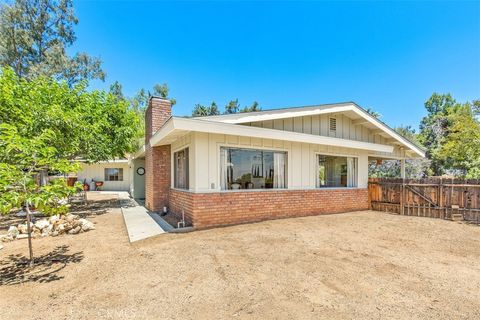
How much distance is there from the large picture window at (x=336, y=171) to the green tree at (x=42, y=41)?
22.8 m

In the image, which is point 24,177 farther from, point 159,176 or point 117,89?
point 117,89

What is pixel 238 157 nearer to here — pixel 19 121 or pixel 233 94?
pixel 19 121

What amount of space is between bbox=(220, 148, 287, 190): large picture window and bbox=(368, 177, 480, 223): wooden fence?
17.0 feet

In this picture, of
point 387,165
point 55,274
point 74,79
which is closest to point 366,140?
point 55,274

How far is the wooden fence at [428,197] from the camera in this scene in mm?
8211

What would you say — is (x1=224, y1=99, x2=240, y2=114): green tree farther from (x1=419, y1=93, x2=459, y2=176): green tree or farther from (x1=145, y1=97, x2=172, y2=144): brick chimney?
(x1=145, y1=97, x2=172, y2=144): brick chimney

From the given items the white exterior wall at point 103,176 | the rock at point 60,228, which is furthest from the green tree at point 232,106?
the rock at point 60,228

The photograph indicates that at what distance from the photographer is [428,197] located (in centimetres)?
901

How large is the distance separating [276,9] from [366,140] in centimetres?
782

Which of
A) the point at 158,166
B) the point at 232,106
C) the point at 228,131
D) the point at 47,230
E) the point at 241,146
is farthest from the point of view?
the point at 232,106

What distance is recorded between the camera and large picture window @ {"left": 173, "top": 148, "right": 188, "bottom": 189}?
751 cm

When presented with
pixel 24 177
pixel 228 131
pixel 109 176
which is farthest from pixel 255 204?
pixel 109 176

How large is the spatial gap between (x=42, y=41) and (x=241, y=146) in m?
25.5

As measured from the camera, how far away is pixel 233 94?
33594mm
